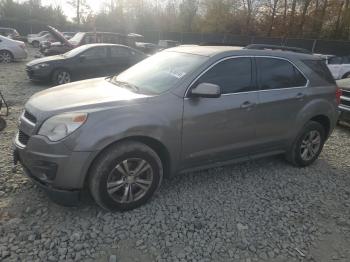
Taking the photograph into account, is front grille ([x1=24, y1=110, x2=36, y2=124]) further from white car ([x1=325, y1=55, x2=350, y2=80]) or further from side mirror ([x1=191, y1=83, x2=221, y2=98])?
white car ([x1=325, y1=55, x2=350, y2=80])

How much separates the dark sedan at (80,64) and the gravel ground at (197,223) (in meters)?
6.22

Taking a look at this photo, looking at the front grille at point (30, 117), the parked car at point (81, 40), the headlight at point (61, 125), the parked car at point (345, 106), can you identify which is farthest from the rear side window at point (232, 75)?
the parked car at point (81, 40)

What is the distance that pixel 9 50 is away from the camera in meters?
15.6

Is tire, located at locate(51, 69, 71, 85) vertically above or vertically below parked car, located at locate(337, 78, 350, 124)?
below

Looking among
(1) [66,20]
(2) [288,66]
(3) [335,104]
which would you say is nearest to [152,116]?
(2) [288,66]

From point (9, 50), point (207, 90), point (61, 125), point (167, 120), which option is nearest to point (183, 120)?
point (167, 120)

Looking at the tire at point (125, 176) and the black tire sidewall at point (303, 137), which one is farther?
the black tire sidewall at point (303, 137)

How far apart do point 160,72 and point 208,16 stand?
35243 mm

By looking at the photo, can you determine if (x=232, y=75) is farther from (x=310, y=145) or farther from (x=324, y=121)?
(x=324, y=121)

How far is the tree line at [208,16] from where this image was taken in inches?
1119

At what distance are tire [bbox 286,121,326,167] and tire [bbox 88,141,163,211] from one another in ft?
7.57

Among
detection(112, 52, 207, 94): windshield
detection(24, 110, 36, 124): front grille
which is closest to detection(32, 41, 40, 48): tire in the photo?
detection(112, 52, 207, 94): windshield

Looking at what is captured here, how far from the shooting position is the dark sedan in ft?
34.3

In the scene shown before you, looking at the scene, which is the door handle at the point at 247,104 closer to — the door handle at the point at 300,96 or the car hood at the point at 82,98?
the door handle at the point at 300,96
